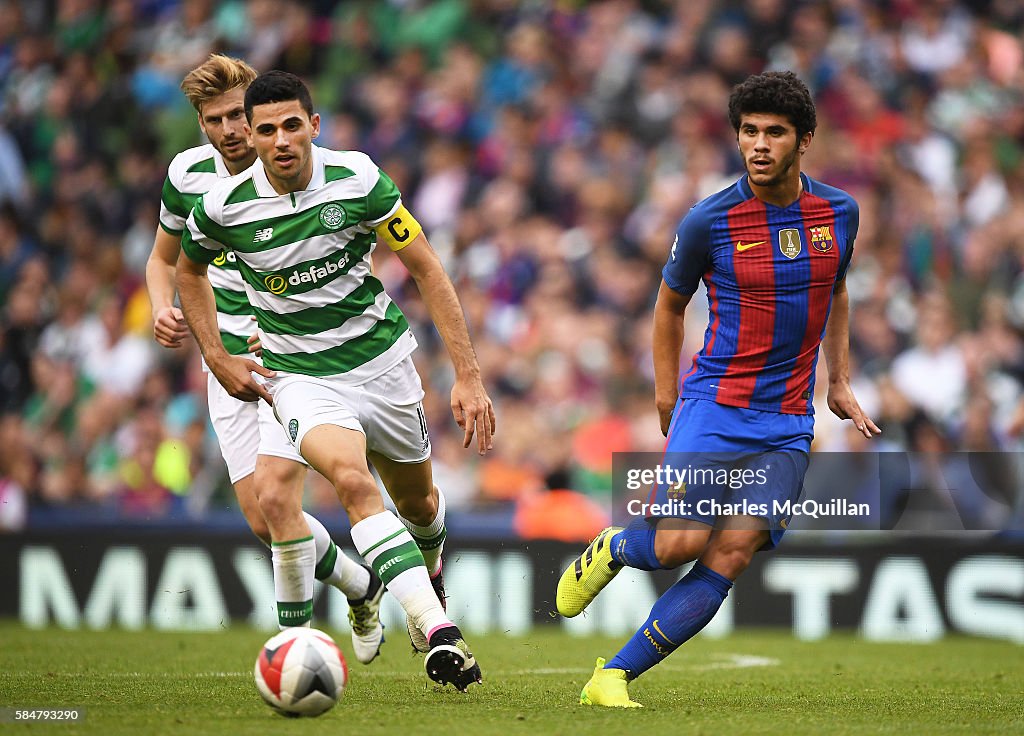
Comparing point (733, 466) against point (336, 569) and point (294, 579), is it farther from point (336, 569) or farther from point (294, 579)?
point (336, 569)

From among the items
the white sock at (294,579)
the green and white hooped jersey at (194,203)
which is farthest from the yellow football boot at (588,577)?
the green and white hooped jersey at (194,203)

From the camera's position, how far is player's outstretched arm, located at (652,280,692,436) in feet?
20.9

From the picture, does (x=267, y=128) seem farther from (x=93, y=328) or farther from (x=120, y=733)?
(x=93, y=328)

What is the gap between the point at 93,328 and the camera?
15.8 m

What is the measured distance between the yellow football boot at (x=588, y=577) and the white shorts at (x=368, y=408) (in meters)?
0.90

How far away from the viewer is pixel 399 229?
6430 mm

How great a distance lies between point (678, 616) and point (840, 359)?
1.45m

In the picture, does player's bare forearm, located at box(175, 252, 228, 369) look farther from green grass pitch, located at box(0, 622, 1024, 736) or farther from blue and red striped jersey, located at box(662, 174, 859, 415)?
blue and red striped jersey, located at box(662, 174, 859, 415)

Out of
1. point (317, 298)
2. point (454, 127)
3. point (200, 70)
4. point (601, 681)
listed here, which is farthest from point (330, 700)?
point (454, 127)

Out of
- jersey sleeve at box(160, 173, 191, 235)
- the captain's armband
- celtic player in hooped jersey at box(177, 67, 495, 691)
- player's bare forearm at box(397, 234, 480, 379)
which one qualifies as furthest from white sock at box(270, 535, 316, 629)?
jersey sleeve at box(160, 173, 191, 235)

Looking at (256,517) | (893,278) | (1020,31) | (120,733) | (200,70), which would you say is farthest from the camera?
(1020,31)

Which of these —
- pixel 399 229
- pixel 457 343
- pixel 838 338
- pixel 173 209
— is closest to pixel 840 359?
pixel 838 338

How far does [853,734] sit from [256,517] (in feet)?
11.2

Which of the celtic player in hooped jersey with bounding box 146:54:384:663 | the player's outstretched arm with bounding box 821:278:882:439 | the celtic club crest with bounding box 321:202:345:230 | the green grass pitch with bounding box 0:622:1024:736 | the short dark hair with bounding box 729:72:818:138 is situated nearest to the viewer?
the green grass pitch with bounding box 0:622:1024:736
